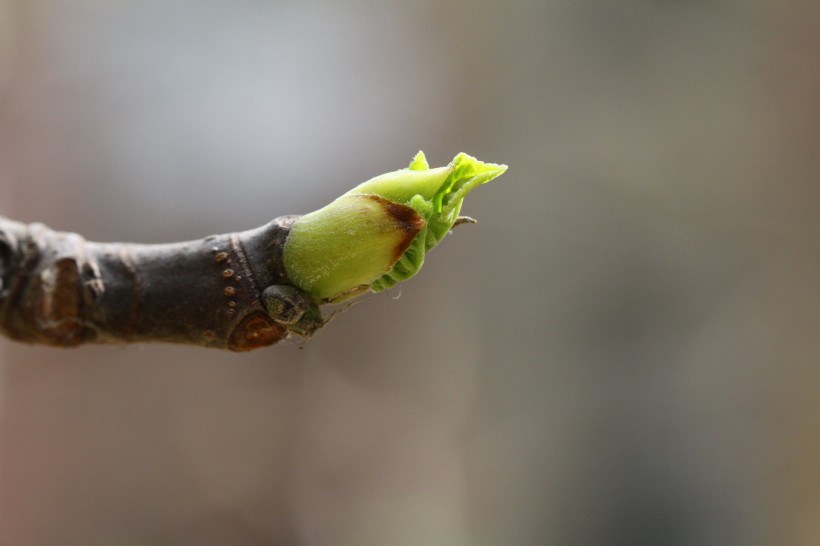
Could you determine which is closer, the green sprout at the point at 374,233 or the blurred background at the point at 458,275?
the green sprout at the point at 374,233

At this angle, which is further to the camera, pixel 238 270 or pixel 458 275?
pixel 458 275

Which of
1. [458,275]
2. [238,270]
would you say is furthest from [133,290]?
[458,275]

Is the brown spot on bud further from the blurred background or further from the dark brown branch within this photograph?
the blurred background

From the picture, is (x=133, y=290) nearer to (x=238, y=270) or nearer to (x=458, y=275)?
(x=238, y=270)

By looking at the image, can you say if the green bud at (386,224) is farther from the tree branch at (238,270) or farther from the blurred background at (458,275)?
the blurred background at (458,275)

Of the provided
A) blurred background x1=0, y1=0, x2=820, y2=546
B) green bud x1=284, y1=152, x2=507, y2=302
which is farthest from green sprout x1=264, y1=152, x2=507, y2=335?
blurred background x1=0, y1=0, x2=820, y2=546

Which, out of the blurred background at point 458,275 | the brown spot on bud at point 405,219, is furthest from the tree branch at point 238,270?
the blurred background at point 458,275
